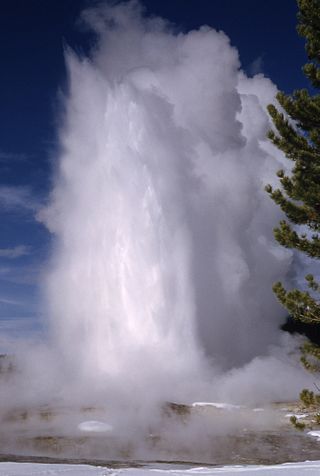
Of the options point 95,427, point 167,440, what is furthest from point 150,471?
point 95,427

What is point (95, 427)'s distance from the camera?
18500 mm

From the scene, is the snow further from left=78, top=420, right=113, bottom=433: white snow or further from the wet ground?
left=78, top=420, right=113, bottom=433: white snow

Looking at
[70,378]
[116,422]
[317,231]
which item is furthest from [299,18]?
[70,378]

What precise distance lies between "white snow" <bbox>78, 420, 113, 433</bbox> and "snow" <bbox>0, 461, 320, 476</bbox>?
6.81 metres

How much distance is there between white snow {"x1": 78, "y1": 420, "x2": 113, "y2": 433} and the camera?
59.9 feet

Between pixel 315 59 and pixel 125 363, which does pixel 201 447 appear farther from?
pixel 125 363

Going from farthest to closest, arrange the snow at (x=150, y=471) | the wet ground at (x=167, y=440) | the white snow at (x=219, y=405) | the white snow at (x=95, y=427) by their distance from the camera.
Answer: the white snow at (x=219, y=405) < the white snow at (x=95, y=427) < the wet ground at (x=167, y=440) < the snow at (x=150, y=471)

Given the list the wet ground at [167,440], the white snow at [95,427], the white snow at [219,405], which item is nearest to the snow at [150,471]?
the wet ground at [167,440]

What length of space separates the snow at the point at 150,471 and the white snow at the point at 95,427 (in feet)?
22.3

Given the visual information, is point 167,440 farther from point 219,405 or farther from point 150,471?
point 219,405

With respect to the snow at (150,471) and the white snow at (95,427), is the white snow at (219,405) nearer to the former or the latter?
the white snow at (95,427)

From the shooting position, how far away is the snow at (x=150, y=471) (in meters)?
10.3

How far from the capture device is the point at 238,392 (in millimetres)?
30406

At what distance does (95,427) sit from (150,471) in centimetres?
826
